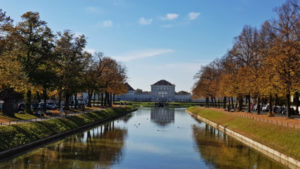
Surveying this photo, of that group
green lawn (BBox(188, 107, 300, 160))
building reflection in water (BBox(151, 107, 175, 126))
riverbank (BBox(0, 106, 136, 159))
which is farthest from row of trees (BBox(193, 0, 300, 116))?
riverbank (BBox(0, 106, 136, 159))

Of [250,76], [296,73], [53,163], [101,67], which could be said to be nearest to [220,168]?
[53,163]

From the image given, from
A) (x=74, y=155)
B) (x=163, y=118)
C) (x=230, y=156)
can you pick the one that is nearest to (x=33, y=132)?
(x=74, y=155)

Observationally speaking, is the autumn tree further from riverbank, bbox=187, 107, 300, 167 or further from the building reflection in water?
riverbank, bbox=187, 107, 300, 167

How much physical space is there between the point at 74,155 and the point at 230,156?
14143 millimetres

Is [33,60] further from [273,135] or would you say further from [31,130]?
[273,135]

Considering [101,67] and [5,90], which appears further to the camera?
[101,67]

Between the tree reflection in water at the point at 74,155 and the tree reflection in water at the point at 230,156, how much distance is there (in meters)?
8.25

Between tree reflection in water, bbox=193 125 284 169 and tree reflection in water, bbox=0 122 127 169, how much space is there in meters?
8.25

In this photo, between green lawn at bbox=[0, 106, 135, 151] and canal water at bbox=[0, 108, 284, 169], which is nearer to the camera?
canal water at bbox=[0, 108, 284, 169]

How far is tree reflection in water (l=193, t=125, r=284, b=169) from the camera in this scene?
2356cm

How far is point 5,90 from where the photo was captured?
35.8 m

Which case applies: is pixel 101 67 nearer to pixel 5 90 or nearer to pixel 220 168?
pixel 5 90

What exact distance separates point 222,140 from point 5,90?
27551 millimetres

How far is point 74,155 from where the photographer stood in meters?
25.7
